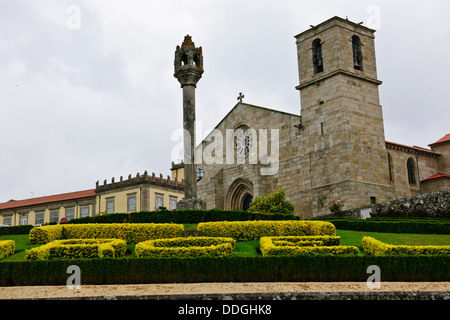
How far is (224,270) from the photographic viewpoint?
611 inches

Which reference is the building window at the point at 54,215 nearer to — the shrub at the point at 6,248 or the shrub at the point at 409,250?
the shrub at the point at 6,248

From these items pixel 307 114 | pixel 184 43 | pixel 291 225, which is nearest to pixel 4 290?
pixel 291 225

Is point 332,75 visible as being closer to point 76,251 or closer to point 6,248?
point 76,251

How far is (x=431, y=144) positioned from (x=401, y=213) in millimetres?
13961

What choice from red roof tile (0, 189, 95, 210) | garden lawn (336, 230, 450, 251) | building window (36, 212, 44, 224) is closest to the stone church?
garden lawn (336, 230, 450, 251)

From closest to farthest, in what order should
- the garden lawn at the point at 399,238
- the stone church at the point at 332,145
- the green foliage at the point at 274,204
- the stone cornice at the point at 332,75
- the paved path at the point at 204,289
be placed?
1. the paved path at the point at 204,289
2. the garden lawn at the point at 399,238
3. the green foliage at the point at 274,204
4. the stone church at the point at 332,145
5. the stone cornice at the point at 332,75

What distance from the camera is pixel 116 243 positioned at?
1800 centimetres

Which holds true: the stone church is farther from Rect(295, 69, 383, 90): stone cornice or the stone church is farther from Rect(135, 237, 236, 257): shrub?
Rect(135, 237, 236, 257): shrub

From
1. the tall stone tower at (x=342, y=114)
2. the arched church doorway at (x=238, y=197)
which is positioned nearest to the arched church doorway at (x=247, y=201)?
the arched church doorway at (x=238, y=197)

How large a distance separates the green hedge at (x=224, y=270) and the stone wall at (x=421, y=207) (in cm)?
1317

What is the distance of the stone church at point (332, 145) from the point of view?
33.7 metres

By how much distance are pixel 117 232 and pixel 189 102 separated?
27.3 ft
